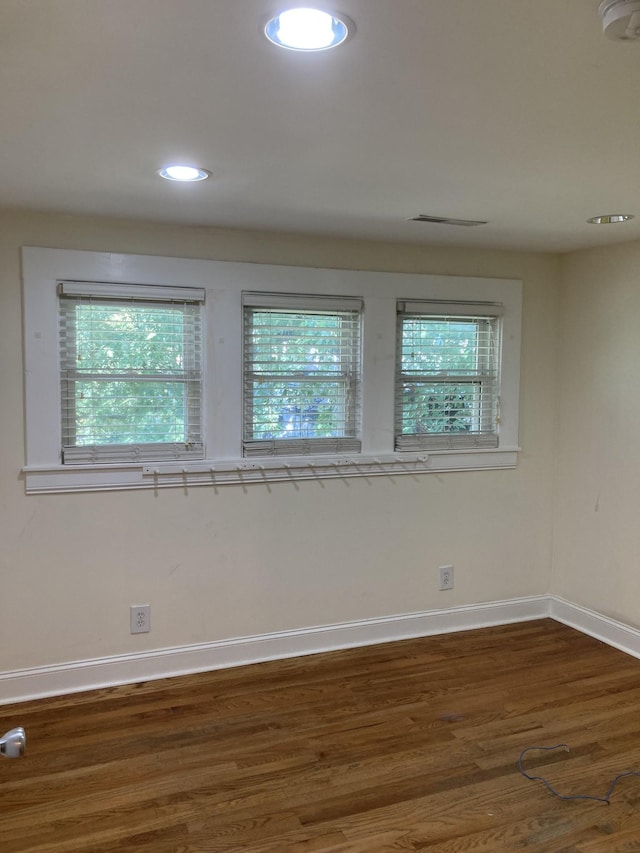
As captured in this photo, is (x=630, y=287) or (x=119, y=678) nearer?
(x=119, y=678)

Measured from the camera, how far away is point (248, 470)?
3316 millimetres

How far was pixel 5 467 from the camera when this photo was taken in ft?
9.59

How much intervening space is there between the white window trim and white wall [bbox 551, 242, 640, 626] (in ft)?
1.10

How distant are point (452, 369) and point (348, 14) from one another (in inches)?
103

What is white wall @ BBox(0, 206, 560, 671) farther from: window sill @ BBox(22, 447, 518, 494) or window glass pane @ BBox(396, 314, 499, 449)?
window glass pane @ BBox(396, 314, 499, 449)

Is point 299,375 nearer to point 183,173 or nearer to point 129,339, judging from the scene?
point 129,339

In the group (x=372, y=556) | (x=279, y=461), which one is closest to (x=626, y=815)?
(x=372, y=556)

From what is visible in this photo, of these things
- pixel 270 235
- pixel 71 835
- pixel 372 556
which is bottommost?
pixel 71 835

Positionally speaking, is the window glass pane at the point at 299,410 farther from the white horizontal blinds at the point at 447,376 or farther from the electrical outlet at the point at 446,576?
the electrical outlet at the point at 446,576

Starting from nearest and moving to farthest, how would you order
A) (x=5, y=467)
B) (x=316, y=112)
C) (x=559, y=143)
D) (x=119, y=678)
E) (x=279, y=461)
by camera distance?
1. (x=316, y=112)
2. (x=559, y=143)
3. (x=5, y=467)
4. (x=119, y=678)
5. (x=279, y=461)

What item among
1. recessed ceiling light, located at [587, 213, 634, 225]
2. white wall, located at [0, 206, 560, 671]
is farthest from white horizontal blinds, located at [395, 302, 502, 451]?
recessed ceiling light, located at [587, 213, 634, 225]

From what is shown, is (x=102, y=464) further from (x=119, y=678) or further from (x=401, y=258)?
(x=401, y=258)

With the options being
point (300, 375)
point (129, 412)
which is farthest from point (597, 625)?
point (129, 412)

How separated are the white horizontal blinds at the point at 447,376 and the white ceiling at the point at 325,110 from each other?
3.03 feet
